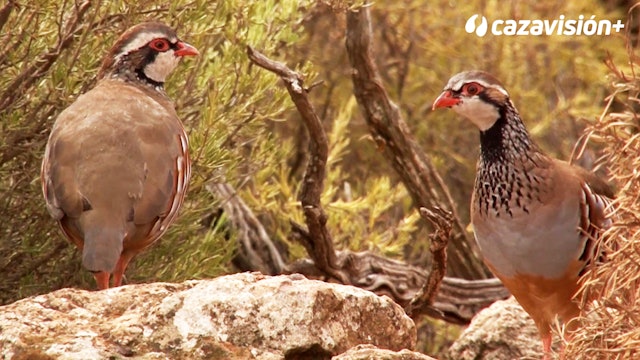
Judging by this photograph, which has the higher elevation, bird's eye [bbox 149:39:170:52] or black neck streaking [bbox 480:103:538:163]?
bird's eye [bbox 149:39:170:52]

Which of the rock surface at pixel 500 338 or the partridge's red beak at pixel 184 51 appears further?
the partridge's red beak at pixel 184 51

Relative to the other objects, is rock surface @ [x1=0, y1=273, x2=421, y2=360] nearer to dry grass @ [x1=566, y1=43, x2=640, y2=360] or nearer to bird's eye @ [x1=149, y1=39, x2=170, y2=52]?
dry grass @ [x1=566, y1=43, x2=640, y2=360]

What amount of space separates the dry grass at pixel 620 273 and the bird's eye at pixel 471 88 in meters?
1.03

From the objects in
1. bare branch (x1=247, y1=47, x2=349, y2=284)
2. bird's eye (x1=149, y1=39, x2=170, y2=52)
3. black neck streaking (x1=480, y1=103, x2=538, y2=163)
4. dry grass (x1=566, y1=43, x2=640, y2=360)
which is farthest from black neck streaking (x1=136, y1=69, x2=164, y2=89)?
dry grass (x1=566, y1=43, x2=640, y2=360)

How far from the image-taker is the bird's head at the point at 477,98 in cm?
553

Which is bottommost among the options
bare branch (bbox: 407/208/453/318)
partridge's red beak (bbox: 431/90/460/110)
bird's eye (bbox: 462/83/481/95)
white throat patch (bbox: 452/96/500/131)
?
bare branch (bbox: 407/208/453/318)

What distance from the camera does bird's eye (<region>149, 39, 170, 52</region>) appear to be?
549cm

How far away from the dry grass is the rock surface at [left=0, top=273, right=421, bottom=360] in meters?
0.87

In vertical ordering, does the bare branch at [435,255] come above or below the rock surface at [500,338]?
above

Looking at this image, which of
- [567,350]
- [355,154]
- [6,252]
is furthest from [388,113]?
[355,154]

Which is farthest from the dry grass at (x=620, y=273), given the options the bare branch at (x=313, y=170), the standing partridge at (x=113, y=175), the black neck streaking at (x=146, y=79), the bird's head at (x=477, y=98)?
the black neck streaking at (x=146, y=79)

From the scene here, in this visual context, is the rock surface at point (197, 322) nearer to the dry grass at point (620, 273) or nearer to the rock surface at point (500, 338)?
the dry grass at point (620, 273)

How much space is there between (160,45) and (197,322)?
2383 millimetres

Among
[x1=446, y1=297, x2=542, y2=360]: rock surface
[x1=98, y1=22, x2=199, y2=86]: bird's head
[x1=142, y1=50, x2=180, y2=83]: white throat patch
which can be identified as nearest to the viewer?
[x1=446, y1=297, x2=542, y2=360]: rock surface
